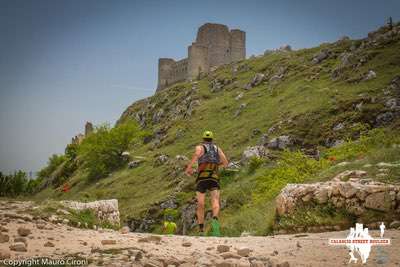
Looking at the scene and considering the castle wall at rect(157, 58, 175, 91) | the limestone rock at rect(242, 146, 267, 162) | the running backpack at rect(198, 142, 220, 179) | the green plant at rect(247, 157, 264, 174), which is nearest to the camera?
the running backpack at rect(198, 142, 220, 179)

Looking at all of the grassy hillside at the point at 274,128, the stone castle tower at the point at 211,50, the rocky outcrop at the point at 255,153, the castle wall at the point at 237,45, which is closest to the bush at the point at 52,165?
the grassy hillside at the point at 274,128

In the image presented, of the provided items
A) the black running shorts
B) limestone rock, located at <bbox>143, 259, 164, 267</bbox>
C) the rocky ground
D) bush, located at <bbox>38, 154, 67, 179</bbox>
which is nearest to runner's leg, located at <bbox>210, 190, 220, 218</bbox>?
the black running shorts

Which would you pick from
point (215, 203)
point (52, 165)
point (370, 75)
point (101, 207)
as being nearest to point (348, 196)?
point (215, 203)

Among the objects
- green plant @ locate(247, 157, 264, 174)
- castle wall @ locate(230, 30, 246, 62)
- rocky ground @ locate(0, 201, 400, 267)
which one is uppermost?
castle wall @ locate(230, 30, 246, 62)

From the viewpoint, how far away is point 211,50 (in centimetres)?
9631

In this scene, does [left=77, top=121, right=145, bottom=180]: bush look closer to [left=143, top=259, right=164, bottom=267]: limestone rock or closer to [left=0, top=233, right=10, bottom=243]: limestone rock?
[left=0, top=233, right=10, bottom=243]: limestone rock

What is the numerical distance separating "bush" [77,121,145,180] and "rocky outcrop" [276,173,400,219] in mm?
44331

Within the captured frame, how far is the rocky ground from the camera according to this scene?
601cm

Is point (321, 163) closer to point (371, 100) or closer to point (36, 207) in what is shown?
point (36, 207)

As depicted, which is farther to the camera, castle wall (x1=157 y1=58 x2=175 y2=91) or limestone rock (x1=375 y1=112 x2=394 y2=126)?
castle wall (x1=157 y1=58 x2=175 y2=91)

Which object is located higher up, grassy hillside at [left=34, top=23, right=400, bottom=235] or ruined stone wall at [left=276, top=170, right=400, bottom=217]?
grassy hillside at [left=34, top=23, right=400, bottom=235]

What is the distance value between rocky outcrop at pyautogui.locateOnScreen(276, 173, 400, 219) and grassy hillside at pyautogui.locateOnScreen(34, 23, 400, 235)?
0.41 meters

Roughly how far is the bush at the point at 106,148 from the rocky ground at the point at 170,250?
46.3m

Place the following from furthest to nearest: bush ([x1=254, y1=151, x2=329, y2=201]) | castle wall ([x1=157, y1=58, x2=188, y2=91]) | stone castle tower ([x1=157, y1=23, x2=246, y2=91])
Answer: castle wall ([x1=157, y1=58, x2=188, y2=91])
stone castle tower ([x1=157, y1=23, x2=246, y2=91])
bush ([x1=254, y1=151, x2=329, y2=201])
